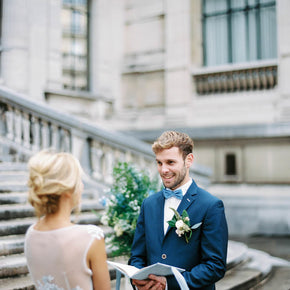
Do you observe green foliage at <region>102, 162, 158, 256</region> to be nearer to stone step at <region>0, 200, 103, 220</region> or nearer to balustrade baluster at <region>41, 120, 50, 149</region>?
stone step at <region>0, 200, 103, 220</region>

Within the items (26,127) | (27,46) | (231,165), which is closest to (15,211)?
(26,127)

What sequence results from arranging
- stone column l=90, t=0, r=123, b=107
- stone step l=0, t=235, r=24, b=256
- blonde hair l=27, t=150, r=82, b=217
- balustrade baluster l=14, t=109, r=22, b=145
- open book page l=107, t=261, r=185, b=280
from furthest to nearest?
1. stone column l=90, t=0, r=123, b=107
2. balustrade baluster l=14, t=109, r=22, b=145
3. stone step l=0, t=235, r=24, b=256
4. open book page l=107, t=261, r=185, b=280
5. blonde hair l=27, t=150, r=82, b=217

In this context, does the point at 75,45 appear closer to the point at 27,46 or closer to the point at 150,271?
the point at 27,46

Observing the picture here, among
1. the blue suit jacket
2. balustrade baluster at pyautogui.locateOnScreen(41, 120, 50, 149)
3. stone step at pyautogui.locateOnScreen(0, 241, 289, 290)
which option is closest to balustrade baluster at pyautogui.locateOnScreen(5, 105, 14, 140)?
balustrade baluster at pyautogui.locateOnScreen(41, 120, 50, 149)

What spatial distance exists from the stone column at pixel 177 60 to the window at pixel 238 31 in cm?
78

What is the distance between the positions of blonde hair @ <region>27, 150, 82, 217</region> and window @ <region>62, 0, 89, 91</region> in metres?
9.68

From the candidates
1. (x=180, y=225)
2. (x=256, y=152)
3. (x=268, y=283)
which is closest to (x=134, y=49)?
(x=256, y=152)

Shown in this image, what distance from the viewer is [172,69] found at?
1079 cm

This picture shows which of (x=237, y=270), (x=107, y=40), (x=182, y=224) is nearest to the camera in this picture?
(x=182, y=224)

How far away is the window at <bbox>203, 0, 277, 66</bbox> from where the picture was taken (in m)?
10.4

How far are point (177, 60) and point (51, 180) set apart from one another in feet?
30.6

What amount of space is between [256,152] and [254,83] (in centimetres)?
173

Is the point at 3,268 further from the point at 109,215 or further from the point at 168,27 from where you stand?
the point at 168,27

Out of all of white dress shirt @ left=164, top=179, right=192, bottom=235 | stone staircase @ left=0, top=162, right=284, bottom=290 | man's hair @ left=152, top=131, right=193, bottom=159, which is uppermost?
man's hair @ left=152, top=131, right=193, bottom=159
